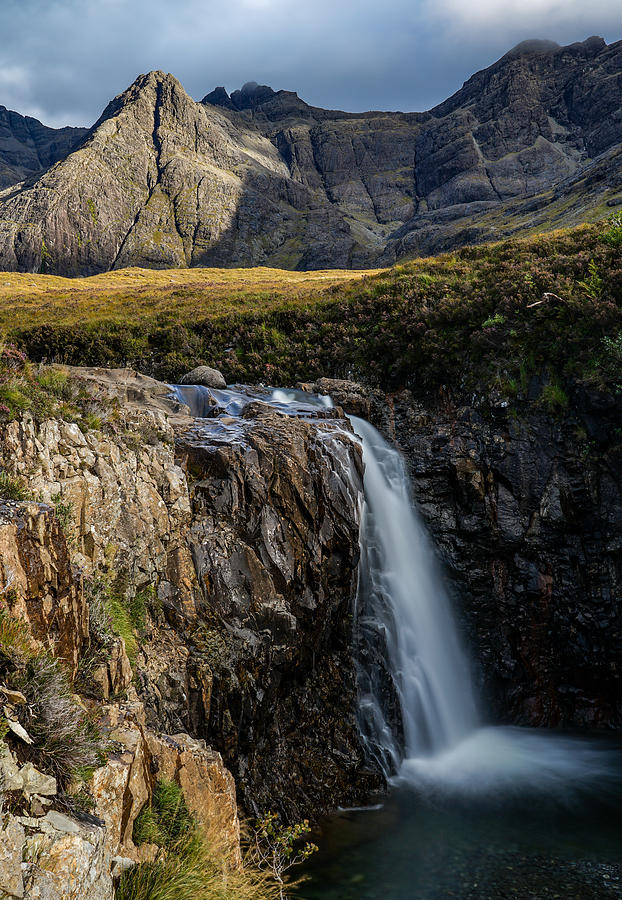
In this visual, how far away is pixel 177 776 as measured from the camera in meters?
6.27

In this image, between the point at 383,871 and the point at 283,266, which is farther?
the point at 283,266

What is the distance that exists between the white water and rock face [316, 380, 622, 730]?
99cm

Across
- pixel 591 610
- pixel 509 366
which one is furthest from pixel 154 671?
pixel 509 366

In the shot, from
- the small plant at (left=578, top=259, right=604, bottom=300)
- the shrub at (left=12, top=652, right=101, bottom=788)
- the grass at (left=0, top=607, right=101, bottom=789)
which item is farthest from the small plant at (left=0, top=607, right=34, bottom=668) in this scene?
the small plant at (left=578, top=259, right=604, bottom=300)

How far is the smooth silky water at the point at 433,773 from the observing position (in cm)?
876

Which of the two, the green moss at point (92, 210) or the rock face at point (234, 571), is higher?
the green moss at point (92, 210)

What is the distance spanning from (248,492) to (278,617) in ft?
9.04

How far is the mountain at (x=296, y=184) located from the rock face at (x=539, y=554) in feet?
310

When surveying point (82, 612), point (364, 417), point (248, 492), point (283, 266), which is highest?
point (283, 266)

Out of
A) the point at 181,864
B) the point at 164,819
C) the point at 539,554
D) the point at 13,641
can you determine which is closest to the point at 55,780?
the point at 13,641

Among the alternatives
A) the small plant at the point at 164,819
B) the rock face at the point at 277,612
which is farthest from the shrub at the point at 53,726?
the rock face at the point at 277,612

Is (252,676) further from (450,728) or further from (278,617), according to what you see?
(450,728)

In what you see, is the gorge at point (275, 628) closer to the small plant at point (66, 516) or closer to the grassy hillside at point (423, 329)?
the small plant at point (66, 516)

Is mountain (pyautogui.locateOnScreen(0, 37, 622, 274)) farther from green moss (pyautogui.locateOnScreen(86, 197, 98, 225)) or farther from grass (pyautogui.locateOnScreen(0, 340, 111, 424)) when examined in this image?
grass (pyautogui.locateOnScreen(0, 340, 111, 424))
